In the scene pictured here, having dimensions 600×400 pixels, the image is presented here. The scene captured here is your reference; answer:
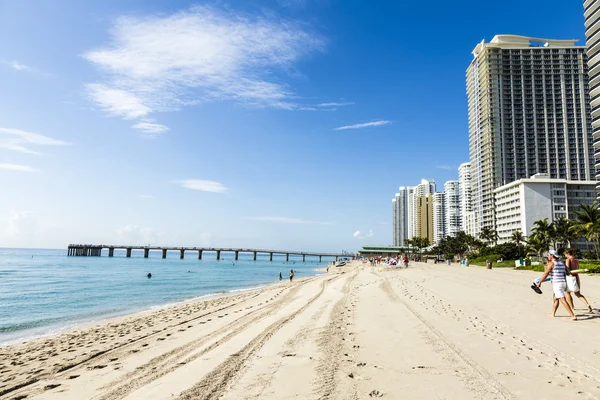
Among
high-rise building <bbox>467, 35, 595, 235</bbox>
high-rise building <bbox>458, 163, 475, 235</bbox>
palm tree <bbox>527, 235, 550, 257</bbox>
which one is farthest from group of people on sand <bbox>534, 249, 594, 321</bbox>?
high-rise building <bbox>458, 163, 475, 235</bbox>

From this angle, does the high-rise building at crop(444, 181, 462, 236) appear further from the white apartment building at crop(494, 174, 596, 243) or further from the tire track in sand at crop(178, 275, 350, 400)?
the tire track in sand at crop(178, 275, 350, 400)

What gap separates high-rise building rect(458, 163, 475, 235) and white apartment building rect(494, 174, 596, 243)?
103ft

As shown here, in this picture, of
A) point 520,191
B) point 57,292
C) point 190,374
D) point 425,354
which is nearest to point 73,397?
point 190,374

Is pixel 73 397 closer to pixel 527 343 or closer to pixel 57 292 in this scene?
pixel 527 343

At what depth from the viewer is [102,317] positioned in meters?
18.8

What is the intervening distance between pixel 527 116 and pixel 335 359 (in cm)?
14437

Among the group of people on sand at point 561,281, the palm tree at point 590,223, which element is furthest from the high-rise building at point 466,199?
the group of people on sand at point 561,281

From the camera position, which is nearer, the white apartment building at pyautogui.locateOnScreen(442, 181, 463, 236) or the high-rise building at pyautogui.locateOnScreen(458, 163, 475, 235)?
the high-rise building at pyautogui.locateOnScreen(458, 163, 475, 235)

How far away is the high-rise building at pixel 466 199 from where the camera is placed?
14000cm

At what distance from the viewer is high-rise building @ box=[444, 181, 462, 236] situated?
184125mm

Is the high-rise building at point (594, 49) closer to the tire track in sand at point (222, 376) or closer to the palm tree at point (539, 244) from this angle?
the palm tree at point (539, 244)

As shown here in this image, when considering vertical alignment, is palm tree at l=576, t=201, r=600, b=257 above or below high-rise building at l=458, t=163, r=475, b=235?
below

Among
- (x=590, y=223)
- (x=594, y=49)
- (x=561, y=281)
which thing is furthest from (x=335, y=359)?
(x=594, y=49)

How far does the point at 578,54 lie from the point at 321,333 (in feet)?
530
